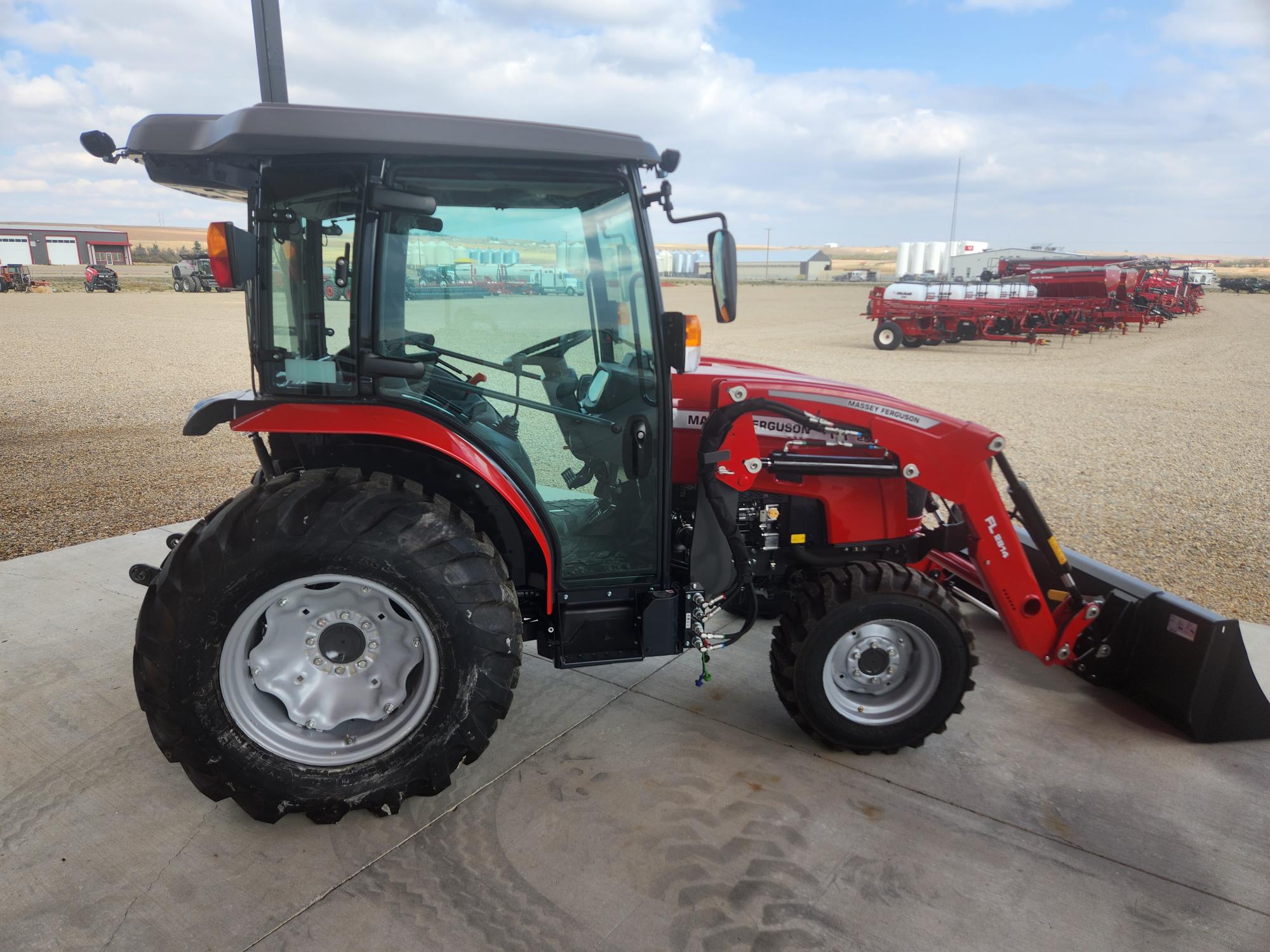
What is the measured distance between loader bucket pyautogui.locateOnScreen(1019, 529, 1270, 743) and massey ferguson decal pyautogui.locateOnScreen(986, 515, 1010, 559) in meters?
0.38

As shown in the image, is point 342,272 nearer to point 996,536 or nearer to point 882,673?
point 882,673

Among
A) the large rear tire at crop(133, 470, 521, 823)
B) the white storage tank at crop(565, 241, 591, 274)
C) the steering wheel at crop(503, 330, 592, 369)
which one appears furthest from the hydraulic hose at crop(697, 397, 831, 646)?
the large rear tire at crop(133, 470, 521, 823)

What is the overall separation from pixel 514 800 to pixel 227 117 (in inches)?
87.2

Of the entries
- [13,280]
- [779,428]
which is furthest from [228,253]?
[13,280]

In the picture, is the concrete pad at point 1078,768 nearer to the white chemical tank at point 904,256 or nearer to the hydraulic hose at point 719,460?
the hydraulic hose at point 719,460

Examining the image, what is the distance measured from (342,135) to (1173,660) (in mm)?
3452

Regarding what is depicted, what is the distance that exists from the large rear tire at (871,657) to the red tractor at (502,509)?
1 centimetres

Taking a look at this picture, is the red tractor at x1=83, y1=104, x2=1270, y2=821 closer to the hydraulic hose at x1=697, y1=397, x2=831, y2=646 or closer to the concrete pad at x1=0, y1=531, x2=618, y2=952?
the hydraulic hose at x1=697, y1=397, x2=831, y2=646

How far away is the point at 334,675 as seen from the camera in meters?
2.62

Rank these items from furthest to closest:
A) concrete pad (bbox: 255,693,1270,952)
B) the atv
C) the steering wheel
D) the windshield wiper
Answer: the atv < the steering wheel < the windshield wiper < concrete pad (bbox: 255,693,1270,952)

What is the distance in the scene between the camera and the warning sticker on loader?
3.12m

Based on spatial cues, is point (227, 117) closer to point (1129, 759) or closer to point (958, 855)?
point (958, 855)

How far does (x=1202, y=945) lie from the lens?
2.18 meters

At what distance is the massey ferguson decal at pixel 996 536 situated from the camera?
3016 mm
